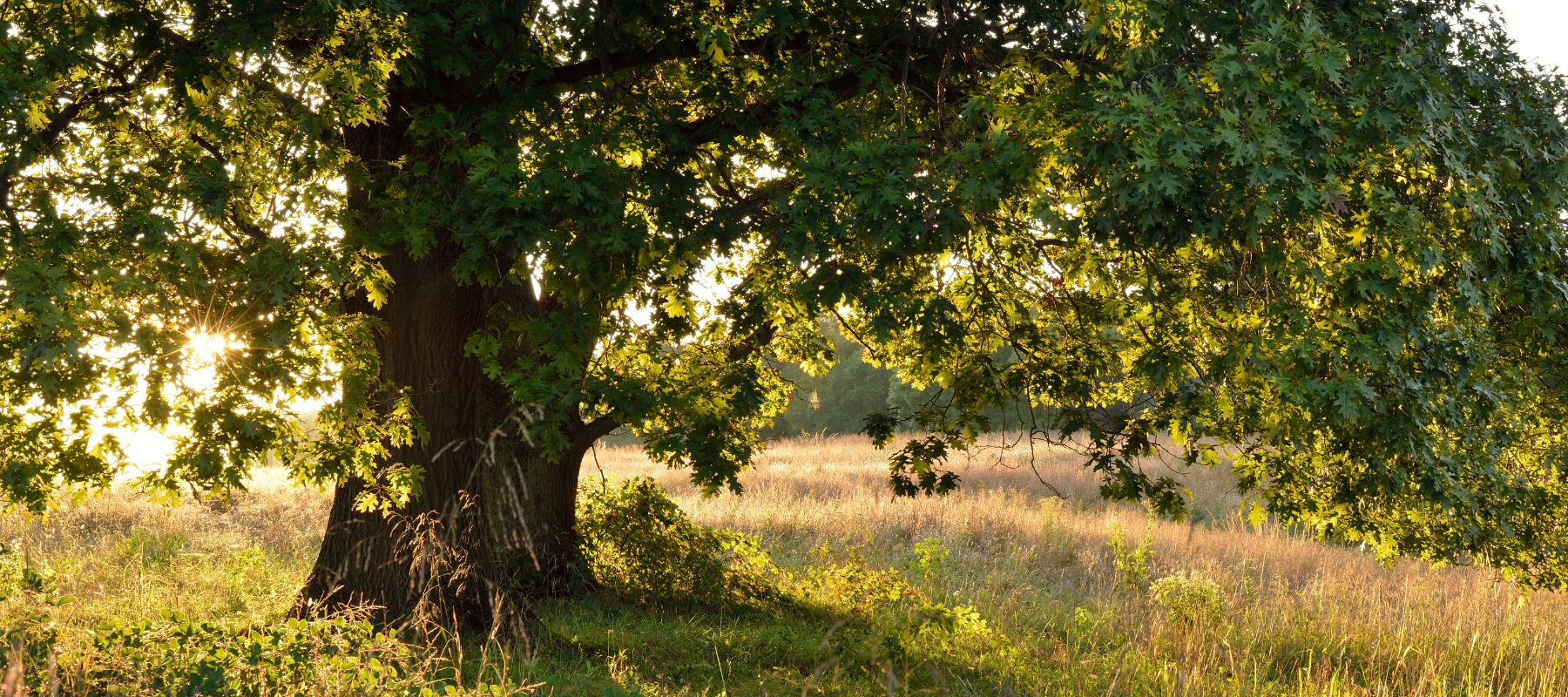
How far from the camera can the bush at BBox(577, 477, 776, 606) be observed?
9844 mm

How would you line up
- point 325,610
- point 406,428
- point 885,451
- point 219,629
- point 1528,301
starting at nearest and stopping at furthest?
point 219,629 < point 1528,301 < point 406,428 < point 325,610 < point 885,451

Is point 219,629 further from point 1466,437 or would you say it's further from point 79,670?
point 1466,437

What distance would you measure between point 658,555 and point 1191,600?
16.2 feet

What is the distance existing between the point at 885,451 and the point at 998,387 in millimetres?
22090

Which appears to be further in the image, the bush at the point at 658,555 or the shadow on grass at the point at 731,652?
the bush at the point at 658,555

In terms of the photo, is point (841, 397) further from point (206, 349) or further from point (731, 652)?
point (206, 349)

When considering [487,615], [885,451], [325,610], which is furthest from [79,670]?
[885,451]

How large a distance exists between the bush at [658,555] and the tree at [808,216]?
261 centimetres

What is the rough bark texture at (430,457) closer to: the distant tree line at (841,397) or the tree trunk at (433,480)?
the tree trunk at (433,480)

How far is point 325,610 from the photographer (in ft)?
26.5

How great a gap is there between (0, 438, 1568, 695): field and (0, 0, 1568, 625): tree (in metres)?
1.22

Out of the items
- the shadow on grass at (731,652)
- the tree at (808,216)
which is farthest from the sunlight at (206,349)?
the shadow on grass at (731,652)

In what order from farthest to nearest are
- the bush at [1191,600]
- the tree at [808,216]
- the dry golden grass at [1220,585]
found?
1. the bush at [1191,600]
2. the dry golden grass at [1220,585]
3. the tree at [808,216]

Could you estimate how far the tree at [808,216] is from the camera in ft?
17.2
